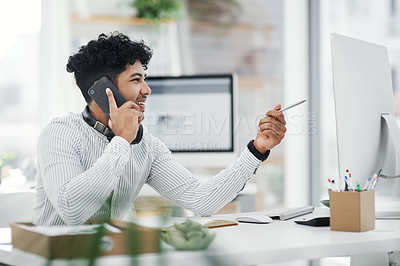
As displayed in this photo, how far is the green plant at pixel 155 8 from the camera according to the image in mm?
3242

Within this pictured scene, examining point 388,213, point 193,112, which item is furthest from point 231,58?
point 388,213

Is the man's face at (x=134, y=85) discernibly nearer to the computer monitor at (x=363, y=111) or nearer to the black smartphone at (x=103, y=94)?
the black smartphone at (x=103, y=94)

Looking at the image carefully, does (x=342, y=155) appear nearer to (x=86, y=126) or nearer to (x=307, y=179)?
(x=86, y=126)

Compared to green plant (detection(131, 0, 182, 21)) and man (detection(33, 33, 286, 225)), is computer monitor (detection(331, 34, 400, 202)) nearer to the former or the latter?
man (detection(33, 33, 286, 225))

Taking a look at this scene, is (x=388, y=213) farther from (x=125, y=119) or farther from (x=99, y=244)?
(x=99, y=244)

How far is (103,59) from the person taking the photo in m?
1.55

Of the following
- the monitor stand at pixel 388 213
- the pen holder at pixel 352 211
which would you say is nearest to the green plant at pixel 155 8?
the monitor stand at pixel 388 213

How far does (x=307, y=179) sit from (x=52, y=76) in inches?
72.4

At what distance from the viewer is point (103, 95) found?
4.88 feet

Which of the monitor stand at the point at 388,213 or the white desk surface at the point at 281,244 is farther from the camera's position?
the monitor stand at the point at 388,213

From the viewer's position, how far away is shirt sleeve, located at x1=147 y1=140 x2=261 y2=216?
1.45 m

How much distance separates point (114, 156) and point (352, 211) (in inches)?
23.4

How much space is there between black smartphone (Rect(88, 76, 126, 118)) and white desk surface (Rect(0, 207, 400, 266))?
18.6 inches

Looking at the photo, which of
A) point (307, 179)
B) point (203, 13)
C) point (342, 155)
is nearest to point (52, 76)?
point (203, 13)
